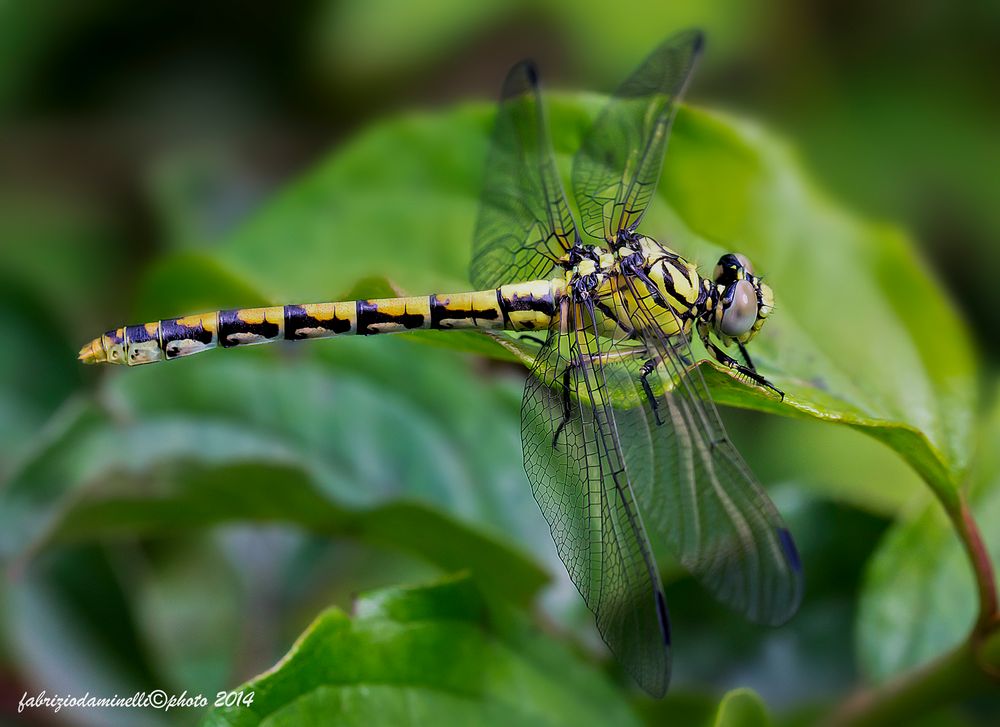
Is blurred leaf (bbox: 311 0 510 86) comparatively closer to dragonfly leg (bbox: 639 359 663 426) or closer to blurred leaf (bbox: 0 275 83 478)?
blurred leaf (bbox: 0 275 83 478)

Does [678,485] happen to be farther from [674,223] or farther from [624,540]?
[674,223]

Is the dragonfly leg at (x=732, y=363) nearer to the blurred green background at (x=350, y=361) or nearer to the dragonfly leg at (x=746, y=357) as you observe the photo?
the dragonfly leg at (x=746, y=357)

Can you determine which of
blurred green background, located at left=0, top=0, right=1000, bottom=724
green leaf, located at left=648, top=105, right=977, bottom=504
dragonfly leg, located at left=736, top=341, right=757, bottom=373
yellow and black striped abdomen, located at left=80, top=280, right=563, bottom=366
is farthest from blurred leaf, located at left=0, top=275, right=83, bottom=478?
dragonfly leg, located at left=736, top=341, right=757, bottom=373

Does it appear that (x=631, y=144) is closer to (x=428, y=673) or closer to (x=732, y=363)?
(x=732, y=363)

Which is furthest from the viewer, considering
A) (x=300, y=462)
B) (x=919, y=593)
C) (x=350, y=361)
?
(x=350, y=361)

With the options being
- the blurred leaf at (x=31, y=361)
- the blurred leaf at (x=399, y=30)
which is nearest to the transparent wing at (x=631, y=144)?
the blurred leaf at (x=31, y=361)

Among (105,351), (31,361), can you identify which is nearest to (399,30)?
(31,361)
